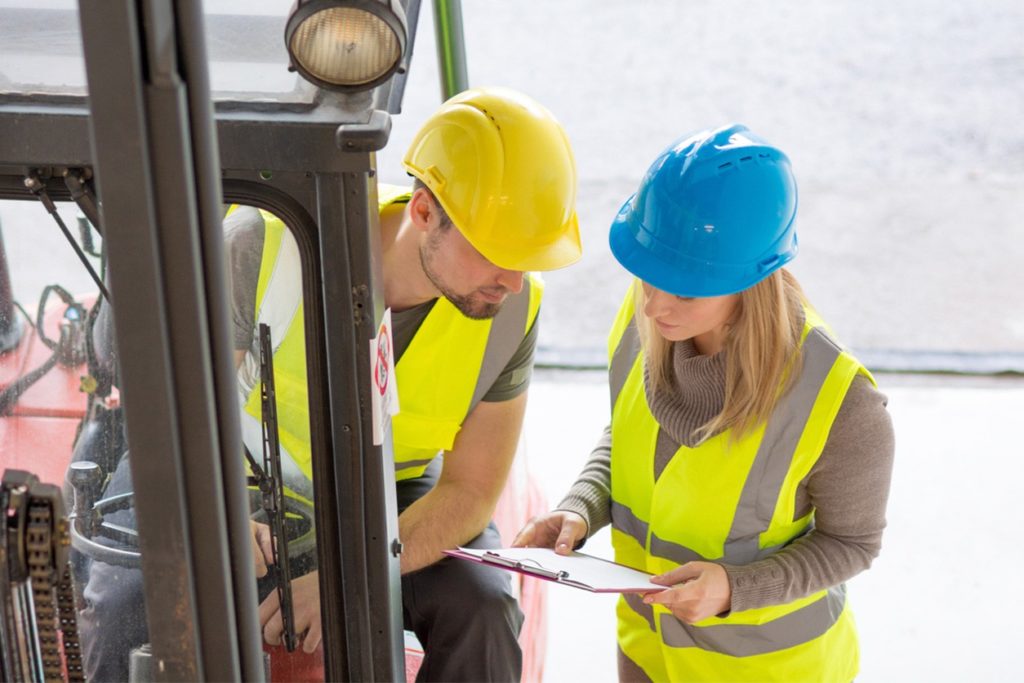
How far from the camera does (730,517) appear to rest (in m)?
2.44

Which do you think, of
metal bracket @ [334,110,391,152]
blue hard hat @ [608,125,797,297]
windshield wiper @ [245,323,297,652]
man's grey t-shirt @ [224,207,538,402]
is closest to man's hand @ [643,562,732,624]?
blue hard hat @ [608,125,797,297]

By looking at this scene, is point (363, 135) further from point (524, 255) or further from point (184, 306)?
point (524, 255)

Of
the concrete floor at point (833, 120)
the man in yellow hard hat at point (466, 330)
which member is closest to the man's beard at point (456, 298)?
the man in yellow hard hat at point (466, 330)

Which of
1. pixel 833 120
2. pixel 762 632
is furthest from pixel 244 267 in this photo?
pixel 833 120

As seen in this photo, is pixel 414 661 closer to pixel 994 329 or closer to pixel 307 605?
pixel 307 605

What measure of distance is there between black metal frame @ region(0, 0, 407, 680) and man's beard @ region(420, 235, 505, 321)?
60 centimetres

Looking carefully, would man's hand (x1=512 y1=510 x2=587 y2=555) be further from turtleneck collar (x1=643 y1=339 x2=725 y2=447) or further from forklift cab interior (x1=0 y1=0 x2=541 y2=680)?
forklift cab interior (x1=0 y1=0 x2=541 y2=680)

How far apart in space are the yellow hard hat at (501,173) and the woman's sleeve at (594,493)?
0.61m

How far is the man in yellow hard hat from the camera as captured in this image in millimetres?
2357

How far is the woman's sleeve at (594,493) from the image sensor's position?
8.82 ft

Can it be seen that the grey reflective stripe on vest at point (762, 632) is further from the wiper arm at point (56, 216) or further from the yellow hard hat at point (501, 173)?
the wiper arm at point (56, 216)

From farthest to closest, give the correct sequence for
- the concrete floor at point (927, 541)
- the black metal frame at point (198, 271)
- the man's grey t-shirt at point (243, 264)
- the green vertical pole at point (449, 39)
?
the concrete floor at point (927, 541) → the green vertical pole at point (449, 39) → the man's grey t-shirt at point (243, 264) → the black metal frame at point (198, 271)

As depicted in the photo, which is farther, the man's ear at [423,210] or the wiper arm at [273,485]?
the man's ear at [423,210]

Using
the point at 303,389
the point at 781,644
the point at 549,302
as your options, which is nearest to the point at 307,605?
the point at 303,389
